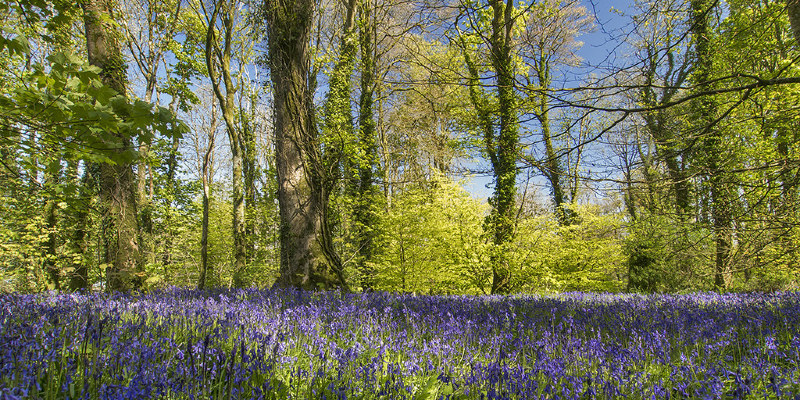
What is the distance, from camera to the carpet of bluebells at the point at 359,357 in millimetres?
1862

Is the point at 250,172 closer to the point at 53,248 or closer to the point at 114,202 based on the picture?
the point at 53,248

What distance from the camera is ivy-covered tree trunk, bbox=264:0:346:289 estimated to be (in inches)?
254

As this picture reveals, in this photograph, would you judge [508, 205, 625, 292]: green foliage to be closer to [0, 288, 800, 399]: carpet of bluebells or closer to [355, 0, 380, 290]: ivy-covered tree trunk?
[355, 0, 380, 290]: ivy-covered tree trunk

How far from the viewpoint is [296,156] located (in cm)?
663

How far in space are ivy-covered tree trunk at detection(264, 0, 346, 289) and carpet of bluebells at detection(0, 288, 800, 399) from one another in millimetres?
2352

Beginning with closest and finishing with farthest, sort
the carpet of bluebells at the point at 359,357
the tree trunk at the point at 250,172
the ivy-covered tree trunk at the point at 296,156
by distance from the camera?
1. the carpet of bluebells at the point at 359,357
2. the ivy-covered tree trunk at the point at 296,156
3. the tree trunk at the point at 250,172

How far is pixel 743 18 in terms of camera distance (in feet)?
29.0

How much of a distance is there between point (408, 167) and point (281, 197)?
1472 cm

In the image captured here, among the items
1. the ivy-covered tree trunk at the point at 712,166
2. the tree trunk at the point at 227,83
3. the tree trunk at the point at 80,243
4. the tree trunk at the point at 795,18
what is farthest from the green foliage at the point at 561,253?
the tree trunk at the point at 80,243

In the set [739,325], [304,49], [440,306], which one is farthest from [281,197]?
[739,325]

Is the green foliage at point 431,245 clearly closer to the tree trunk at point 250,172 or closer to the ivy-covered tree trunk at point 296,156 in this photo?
the ivy-covered tree trunk at point 296,156

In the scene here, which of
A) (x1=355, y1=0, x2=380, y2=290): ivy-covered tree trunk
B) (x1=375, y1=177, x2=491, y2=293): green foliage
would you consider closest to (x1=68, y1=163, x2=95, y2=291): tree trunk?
(x1=355, y1=0, x2=380, y2=290): ivy-covered tree trunk

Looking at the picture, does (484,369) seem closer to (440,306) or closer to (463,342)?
(463,342)

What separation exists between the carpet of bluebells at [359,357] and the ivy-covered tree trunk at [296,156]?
2.35m
